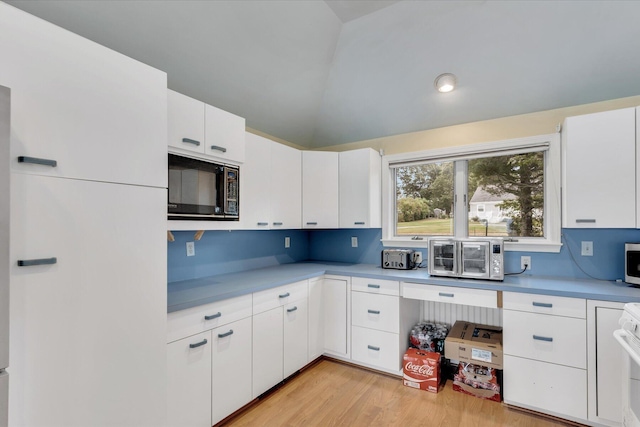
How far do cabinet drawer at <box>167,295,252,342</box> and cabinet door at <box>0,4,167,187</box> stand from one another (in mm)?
788

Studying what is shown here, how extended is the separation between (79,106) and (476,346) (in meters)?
2.92

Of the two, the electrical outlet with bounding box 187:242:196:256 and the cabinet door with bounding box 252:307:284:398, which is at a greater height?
the electrical outlet with bounding box 187:242:196:256

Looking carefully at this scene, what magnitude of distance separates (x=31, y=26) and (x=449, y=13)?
2424mm

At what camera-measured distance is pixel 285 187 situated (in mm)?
3070

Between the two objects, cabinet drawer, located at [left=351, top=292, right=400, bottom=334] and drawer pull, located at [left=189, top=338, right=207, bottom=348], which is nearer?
drawer pull, located at [left=189, top=338, right=207, bottom=348]

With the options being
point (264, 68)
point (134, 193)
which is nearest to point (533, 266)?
point (264, 68)

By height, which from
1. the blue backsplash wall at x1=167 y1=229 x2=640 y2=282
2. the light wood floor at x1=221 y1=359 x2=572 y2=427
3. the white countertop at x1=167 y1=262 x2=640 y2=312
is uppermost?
the blue backsplash wall at x1=167 y1=229 x2=640 y2=282

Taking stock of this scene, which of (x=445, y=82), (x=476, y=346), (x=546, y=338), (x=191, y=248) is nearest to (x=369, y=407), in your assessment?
(x=476, y=346)

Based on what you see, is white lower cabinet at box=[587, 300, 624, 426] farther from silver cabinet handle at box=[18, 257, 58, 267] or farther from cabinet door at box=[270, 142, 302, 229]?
silver cabinet handle at box=[18, 257, 58, 267]

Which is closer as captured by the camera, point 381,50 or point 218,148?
point 218,148

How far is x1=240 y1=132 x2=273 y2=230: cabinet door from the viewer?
2.61 meters

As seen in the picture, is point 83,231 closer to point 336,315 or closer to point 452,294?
point 336,315

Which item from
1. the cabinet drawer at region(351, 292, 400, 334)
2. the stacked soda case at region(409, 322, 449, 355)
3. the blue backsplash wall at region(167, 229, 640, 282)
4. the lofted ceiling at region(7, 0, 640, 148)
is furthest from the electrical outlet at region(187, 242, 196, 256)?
the stacked soda case at region(409, 322, 449, 355)

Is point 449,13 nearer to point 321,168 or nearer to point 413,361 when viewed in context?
point 321,168
